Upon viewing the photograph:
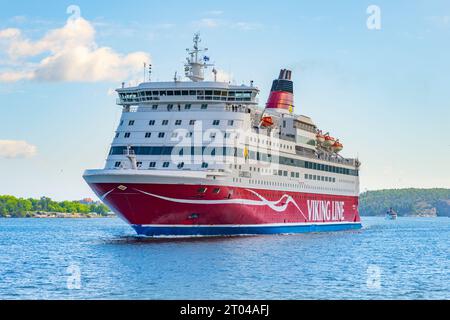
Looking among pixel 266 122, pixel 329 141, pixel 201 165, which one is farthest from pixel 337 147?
pixel 201 165

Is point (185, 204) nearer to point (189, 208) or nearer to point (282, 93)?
point (189, 208)

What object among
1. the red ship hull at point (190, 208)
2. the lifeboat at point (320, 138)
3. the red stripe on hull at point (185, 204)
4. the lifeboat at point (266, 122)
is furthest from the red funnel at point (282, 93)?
the red stripe on hull at point (185, 204)

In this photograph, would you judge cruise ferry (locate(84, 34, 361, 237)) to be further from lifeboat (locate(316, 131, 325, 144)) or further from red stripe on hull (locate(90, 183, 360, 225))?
lifeboat (locate(316, 131, 325, 144))

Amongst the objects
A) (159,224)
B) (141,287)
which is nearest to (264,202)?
(159,224)

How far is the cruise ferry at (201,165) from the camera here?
4653 cm

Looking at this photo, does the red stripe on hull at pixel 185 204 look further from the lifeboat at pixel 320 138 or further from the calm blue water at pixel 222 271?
the lifeboat at pixel 320 138

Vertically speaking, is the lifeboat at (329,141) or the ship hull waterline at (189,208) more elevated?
the lifeboat at (329,141)

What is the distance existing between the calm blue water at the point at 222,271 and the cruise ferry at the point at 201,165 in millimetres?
1964

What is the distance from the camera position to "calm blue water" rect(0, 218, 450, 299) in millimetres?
28703

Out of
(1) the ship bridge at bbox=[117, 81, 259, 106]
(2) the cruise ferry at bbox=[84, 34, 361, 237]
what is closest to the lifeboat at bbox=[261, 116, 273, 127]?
(2) the cruise ferry at bbox=[84, 34, 361, 237]

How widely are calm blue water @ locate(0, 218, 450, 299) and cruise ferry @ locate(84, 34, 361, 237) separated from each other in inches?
77.3

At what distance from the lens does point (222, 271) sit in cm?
3378

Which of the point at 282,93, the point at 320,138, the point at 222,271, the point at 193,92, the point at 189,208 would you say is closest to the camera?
the point at 222,271

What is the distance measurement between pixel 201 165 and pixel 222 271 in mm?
16418
